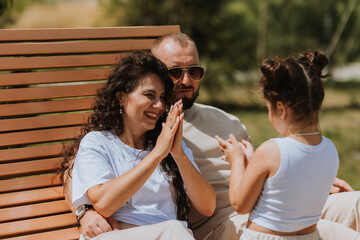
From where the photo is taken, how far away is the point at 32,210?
3096mm

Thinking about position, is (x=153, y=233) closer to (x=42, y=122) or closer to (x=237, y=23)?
(x=42, y=122)

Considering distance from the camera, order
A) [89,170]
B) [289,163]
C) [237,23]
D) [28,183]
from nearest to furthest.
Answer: [289,163], [89,170], [28,183], [237,23]

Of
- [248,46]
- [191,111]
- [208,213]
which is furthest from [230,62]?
[208,213]

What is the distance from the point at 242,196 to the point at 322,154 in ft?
1.34

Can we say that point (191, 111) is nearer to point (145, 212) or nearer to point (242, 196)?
point (145, 212)

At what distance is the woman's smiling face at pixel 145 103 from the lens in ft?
8.62

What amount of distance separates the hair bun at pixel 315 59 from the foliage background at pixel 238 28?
683 centimetres

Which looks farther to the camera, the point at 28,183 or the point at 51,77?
the point at 51,77

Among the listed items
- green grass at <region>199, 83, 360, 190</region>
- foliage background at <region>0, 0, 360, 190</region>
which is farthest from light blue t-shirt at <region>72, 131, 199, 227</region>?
foliage background at <region>0, 0, 360, 190</region>

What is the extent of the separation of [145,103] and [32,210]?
1.16 metres

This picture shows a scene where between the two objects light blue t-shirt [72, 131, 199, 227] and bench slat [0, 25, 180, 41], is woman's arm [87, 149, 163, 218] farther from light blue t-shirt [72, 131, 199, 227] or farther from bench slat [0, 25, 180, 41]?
bench slat [0, 25, 180, 41]

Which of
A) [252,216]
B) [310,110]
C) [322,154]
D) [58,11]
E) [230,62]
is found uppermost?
[58,11]

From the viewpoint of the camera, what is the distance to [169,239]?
2221mm

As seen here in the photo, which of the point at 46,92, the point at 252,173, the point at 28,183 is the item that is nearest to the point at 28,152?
the point at 28,183
